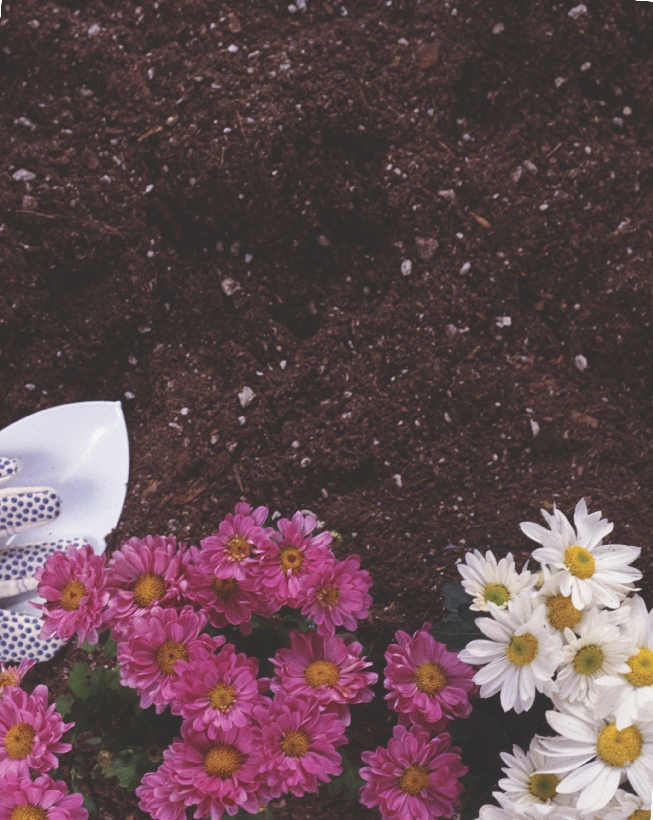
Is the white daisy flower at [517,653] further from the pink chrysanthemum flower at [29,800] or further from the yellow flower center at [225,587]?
the pink chrysanthemum flower at [29,800]

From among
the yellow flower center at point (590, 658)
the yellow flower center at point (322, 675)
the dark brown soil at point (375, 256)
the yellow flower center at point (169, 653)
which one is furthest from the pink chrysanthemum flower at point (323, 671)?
the dark brown soil at point (375, 256)

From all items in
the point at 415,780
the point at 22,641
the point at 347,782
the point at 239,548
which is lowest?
the point at 22,641

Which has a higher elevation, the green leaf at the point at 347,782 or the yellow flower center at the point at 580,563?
the yellow flower center at the point at 580,563

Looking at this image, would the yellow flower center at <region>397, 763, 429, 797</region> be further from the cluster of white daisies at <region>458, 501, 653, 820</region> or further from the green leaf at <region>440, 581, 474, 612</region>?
the green leaf at <region>440, 581, 474, 612</region>

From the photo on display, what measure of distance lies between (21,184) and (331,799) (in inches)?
44.8

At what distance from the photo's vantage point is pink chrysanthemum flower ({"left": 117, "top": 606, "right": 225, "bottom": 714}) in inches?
28.4

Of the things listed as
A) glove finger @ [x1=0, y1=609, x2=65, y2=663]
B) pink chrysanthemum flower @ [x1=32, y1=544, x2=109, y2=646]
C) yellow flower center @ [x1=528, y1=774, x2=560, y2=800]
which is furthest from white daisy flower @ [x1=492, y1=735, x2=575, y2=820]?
glove finger @ [x1=0, y1=609, x2=65, y2=663]

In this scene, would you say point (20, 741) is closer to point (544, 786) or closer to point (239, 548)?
point (239, 548)

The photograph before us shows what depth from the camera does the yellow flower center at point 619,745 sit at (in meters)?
0.68

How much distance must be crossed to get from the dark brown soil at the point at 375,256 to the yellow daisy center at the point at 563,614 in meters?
0.43

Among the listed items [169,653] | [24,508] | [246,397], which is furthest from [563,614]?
[24,508]

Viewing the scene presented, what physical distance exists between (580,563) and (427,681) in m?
0.22

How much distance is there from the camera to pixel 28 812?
73cm

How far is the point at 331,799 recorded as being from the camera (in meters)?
1.10
